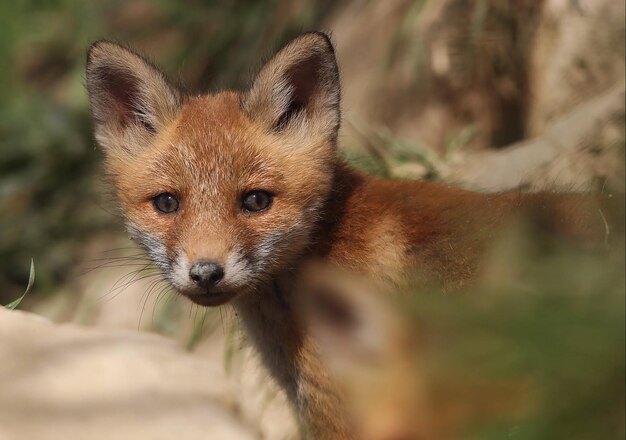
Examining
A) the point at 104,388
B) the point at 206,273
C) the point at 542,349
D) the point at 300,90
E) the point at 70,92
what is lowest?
the point at 70,92

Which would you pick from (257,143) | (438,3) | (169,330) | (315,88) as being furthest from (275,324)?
(438,3)

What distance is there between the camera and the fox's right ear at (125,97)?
10.4 feet

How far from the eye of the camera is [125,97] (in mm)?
3320

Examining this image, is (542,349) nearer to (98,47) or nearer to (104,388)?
(104,388)

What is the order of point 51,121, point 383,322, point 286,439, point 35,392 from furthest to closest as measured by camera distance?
point 51,121, point 286,439, point 35,392, point 383,322

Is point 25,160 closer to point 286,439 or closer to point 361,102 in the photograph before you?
point 361,102

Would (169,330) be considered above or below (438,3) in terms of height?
below

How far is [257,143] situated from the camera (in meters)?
2.97

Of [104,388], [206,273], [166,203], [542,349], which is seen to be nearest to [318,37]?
[166,203]

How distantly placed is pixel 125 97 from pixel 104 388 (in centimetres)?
114

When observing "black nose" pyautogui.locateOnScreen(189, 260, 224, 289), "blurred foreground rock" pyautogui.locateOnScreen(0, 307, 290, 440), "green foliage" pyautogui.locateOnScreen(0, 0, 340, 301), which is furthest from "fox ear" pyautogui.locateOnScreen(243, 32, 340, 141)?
"green foliage" pyautogui.locateOnScreen(0, 0, 340, 301)

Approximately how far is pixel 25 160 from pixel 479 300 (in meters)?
6.28

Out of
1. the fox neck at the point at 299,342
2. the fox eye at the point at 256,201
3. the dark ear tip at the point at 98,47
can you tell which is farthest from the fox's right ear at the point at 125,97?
the fox neck at the point at 299,342

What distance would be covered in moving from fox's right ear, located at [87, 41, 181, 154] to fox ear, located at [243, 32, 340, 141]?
13.0 inches
